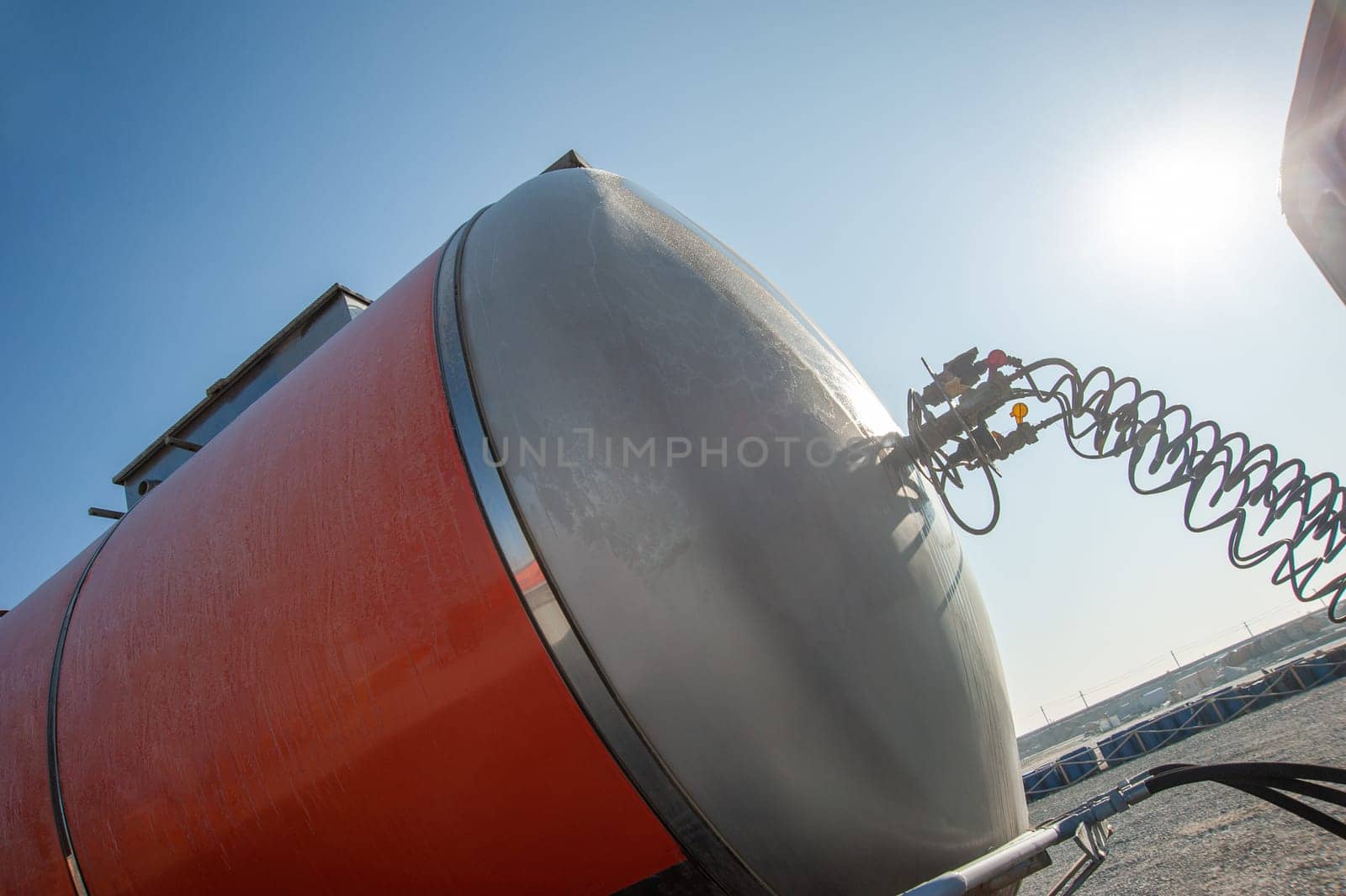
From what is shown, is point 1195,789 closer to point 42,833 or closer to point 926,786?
point 926,786

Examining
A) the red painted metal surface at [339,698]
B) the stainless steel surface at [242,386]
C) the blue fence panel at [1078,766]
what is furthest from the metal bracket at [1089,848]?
the blue fence panel at [1078,766]

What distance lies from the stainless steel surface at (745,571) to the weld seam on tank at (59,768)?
1.86 metres

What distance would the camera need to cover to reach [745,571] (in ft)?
5.16

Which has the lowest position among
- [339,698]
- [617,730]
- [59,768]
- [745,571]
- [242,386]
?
[617,730]

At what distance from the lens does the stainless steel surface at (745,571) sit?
5.00ft

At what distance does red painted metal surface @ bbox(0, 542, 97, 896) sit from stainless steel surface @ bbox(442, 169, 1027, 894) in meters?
1.97

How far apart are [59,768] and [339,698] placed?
4.15ft

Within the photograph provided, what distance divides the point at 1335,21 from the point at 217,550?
22.1ft

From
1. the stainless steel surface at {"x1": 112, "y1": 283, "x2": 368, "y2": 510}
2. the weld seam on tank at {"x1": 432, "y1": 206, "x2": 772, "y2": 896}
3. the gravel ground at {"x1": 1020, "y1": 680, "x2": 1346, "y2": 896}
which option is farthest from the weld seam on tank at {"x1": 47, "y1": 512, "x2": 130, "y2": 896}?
the gravel ground at {"x1": 1020, "y1": 680, "x2": 1346, "y2": 896}

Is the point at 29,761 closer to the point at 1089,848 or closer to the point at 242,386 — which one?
the point at 242,386

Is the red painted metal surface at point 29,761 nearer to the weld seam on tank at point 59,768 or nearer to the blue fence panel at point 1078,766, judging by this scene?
the weld seam on tank at point 59,768

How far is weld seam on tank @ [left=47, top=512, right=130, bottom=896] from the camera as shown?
2123 mm

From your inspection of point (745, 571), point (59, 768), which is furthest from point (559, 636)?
point (59, 768)

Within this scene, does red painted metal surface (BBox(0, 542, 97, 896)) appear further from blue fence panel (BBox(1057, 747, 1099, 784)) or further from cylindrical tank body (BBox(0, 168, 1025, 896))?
blue fence panel (BBox(1057, 747, 1099, 784))
